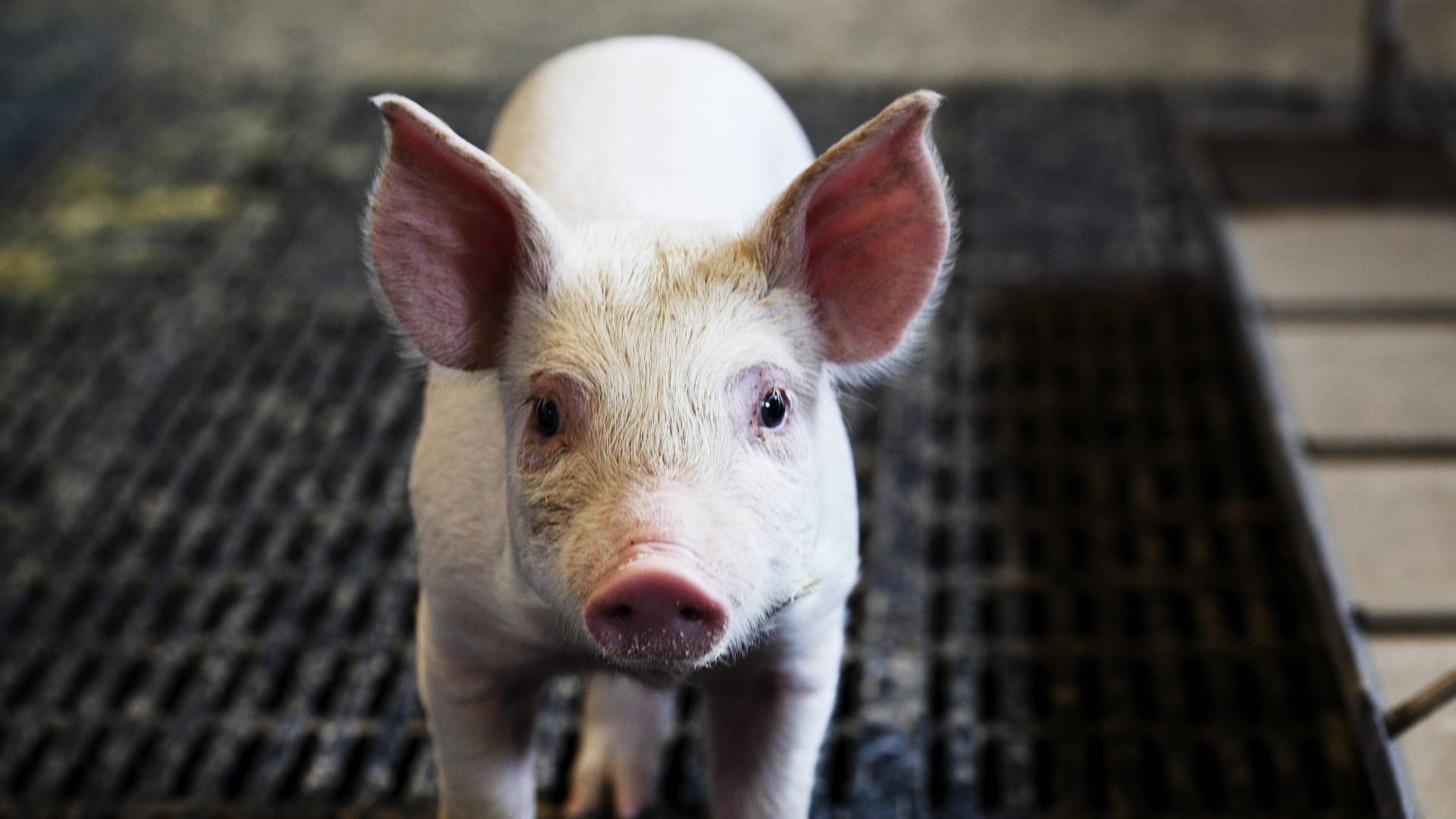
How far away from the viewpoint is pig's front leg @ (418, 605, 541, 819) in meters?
1.25

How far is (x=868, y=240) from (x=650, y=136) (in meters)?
0.31

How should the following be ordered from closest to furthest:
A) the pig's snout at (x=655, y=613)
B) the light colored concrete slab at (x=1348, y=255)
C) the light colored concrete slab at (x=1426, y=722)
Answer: the pig's snout at (x=655, y=613), the light colored concrete slab at (x=1426, y=722), the light colored concrete slab at (x=1348, y=255)

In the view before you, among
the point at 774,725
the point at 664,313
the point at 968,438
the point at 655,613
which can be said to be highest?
the point at 664,313

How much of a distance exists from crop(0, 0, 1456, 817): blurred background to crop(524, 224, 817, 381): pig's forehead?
27.8 inches

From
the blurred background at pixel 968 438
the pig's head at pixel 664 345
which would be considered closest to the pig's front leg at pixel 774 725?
the pig's head at pixel 664 345

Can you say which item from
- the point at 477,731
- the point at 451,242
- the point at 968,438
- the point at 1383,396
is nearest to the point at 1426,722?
the point at 1383,396

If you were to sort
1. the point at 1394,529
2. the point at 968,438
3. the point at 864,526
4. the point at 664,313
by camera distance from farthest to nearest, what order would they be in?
1. the point at 968,438
2. the point at 864,526
3. the point at 1394,529
4. the point at 664,313

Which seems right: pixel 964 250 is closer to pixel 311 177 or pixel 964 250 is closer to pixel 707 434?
pixel 311 177

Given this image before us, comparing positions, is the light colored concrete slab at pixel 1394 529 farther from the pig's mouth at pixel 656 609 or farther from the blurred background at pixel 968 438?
the pig's mouth at pixel 656 609

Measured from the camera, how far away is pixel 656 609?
0.94 m

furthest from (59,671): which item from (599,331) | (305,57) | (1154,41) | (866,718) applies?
(1154,41)

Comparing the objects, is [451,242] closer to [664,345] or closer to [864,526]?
[664,345]

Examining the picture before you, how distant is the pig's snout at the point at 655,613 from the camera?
934 mm

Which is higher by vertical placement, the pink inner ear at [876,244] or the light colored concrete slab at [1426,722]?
the pink inner ear at [876,244]
